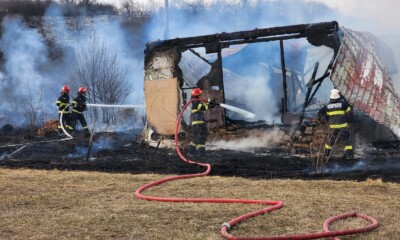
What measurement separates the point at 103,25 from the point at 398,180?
3690cm

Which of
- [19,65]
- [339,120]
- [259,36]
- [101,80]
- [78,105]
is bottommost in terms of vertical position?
Answer: [339,120]

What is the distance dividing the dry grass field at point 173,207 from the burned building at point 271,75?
4.23 meters

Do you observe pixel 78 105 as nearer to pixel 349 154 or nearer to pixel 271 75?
pixel 271 75

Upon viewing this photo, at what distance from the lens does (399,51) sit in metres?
16.5

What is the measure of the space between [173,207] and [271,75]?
10.1 m

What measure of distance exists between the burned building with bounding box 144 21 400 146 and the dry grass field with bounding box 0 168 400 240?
423 centimetres

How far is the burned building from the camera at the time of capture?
11508 mm

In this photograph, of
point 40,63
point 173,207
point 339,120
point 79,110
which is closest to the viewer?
point 173,207

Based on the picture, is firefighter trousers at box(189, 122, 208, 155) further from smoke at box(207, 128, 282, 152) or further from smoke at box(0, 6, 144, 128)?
smoke at box(0, 6, 144, 128)

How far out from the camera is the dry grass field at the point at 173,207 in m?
5.06

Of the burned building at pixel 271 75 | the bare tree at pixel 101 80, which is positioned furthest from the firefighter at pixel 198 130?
the bare tree at pixel 101 80

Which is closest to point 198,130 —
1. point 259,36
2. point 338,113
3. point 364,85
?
point 259,36

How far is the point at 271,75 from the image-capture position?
15.6m

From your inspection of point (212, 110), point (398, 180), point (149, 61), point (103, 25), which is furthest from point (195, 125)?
point (103, 25)
